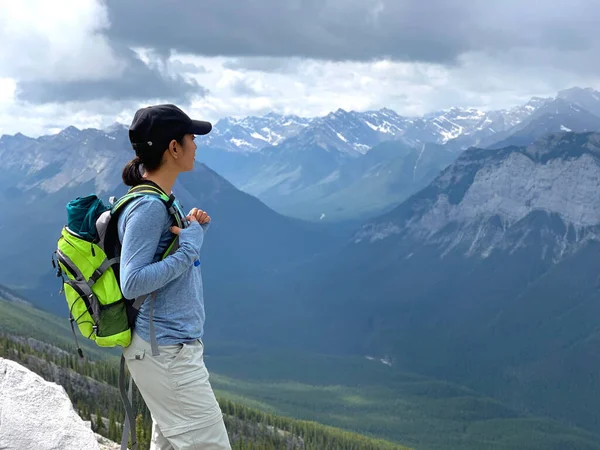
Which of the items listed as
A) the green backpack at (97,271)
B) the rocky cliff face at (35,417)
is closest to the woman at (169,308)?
the green backpack at (97,271)

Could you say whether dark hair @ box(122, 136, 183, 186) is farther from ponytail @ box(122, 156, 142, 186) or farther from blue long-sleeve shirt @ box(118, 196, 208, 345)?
blue long-sleeve shirt @ box(118, 196, 208, 345)

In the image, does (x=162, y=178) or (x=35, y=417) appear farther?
(x=35, y=417)

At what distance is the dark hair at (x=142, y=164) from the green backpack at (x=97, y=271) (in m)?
0.40

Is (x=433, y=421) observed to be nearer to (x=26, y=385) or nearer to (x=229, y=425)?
(x=229, y=425)

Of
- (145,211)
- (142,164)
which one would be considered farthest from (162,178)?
(145,211)

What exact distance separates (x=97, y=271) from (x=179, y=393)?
1.88 metres

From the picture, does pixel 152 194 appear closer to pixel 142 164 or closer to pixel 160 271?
pixel 142 164

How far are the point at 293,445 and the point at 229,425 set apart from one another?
1230 cm

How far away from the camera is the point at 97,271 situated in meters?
7.81

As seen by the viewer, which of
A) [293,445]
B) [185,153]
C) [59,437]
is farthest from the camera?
[293,445]

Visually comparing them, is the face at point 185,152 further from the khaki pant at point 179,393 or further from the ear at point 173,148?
the khaki pant at point 179,393

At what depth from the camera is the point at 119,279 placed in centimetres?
792

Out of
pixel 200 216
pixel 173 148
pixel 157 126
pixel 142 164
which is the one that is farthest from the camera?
pixel 200 216

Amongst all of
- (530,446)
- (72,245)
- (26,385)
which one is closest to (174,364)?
(72,245)
